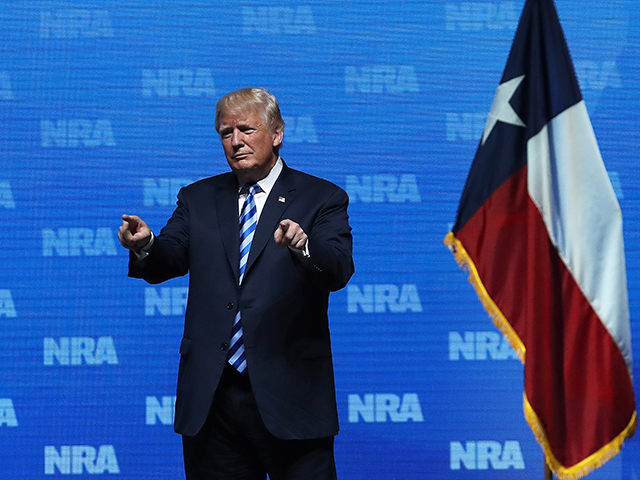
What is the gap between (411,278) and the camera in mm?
3232

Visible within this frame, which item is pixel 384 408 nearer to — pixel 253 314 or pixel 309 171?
pixel 309 171

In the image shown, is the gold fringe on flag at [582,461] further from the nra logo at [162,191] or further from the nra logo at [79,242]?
the nra logo at [79,242]

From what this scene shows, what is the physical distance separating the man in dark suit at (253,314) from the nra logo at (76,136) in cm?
128

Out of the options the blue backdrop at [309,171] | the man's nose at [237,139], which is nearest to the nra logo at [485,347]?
the blue backdrop at [309,171]

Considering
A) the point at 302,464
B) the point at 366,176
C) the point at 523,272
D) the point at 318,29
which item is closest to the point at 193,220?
the point at 302,464

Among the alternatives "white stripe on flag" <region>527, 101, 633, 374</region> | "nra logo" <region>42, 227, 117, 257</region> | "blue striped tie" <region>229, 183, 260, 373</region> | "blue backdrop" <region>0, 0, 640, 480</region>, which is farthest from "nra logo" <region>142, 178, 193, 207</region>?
"white stripe on flag" <region>527, 101, 633, 374</region>

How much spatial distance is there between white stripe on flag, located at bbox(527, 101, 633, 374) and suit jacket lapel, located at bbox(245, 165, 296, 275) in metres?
0.64

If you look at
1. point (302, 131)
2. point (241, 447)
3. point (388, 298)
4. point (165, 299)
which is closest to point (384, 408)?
point (388, 298)

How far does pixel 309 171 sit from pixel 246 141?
47.0 inches

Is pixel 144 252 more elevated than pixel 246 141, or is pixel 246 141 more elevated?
pixel 246 141

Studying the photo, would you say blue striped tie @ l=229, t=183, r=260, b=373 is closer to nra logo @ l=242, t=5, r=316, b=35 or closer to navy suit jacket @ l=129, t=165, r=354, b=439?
navy suit jacket @ l=129, t=165, r=354, b=439

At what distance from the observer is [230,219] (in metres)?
2.10

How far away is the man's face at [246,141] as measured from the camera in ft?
6.84

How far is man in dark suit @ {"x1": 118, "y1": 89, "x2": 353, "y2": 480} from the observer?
6.49 ft
